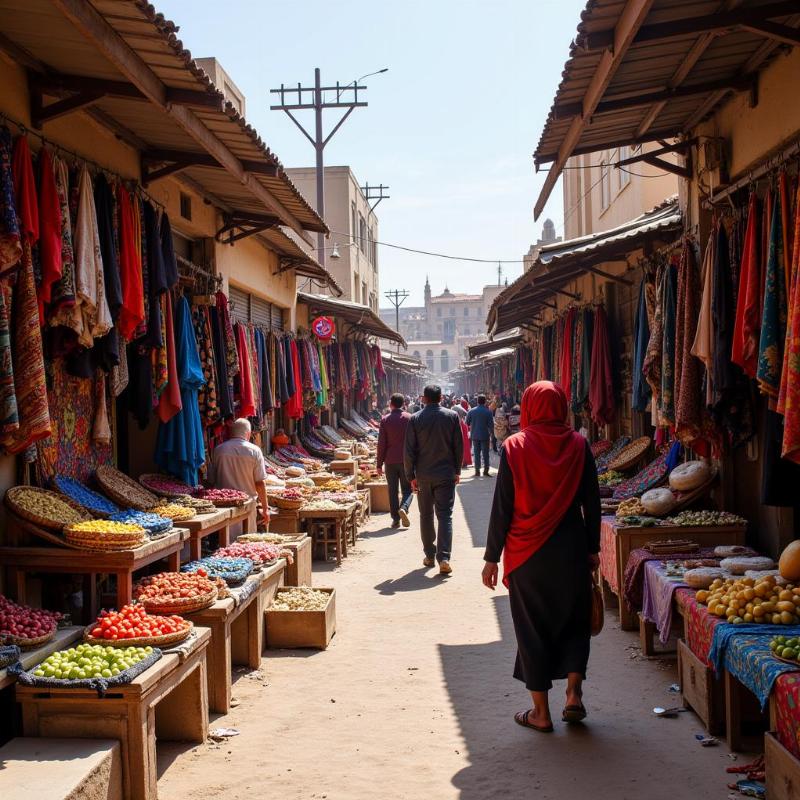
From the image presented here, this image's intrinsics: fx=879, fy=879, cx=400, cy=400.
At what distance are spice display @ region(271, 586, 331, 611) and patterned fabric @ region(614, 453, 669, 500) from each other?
3206 millimetres

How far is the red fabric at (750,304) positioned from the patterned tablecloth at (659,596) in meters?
1.45

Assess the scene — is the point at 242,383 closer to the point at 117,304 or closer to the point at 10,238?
the point at 117,304

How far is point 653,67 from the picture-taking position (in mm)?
5961

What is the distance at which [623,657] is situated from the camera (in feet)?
21.0

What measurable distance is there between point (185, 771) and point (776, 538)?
4.47 m

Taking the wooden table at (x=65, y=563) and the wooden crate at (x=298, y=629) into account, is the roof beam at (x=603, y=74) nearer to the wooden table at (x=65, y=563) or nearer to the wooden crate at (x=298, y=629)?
the wooden crate at (x=298, y=629)

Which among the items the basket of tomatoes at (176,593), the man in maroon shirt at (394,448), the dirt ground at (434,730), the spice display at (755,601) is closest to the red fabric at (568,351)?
the man in maroon shirt at (394,448)

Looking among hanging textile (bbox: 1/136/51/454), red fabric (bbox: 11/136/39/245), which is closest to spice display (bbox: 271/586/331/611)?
hanging textile (bbox: 1/136/51/454)

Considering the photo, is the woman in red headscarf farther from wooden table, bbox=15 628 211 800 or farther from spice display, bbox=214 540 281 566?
spice display, bbox=214 540 281 566

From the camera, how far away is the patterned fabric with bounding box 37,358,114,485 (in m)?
5.82

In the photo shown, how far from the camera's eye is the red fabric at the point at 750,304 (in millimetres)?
5359

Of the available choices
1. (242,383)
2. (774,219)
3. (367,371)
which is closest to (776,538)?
(774,219)

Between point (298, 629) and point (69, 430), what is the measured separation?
2.28 m

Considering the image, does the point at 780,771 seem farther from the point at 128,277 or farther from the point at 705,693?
the point at 128,277
